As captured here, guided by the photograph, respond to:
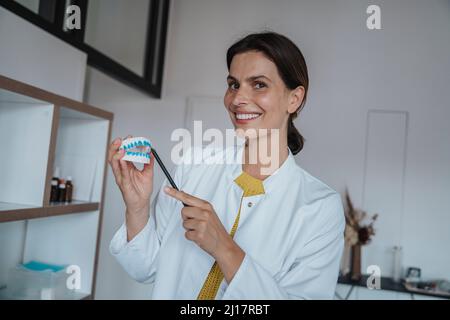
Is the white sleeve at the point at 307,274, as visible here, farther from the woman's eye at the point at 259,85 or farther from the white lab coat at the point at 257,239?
the woman's eye at the point at 259,85

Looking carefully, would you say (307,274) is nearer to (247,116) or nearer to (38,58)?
(247,116)

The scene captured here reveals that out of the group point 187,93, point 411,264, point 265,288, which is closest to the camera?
point 265,288

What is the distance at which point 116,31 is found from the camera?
129 centimetres

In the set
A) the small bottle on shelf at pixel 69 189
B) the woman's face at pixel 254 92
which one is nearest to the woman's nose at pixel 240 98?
the woman's face at pixel 254 92

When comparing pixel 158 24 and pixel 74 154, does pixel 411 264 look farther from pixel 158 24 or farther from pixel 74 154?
pixel 158 24

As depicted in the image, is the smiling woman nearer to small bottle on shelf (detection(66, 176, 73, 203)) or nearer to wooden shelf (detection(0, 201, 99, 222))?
wooden shelf (detection(0, 201, 99, 222))

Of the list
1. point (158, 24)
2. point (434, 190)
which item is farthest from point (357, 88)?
point (158, 24)

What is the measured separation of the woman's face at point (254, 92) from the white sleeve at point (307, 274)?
16 cm

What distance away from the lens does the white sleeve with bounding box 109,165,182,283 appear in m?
0.60

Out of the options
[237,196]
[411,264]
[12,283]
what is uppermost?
[237,196]

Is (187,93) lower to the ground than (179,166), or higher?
higher

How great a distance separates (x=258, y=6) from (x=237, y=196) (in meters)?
0.61

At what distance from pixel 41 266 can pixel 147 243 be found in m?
0.51

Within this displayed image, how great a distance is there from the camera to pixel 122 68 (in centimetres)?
137
